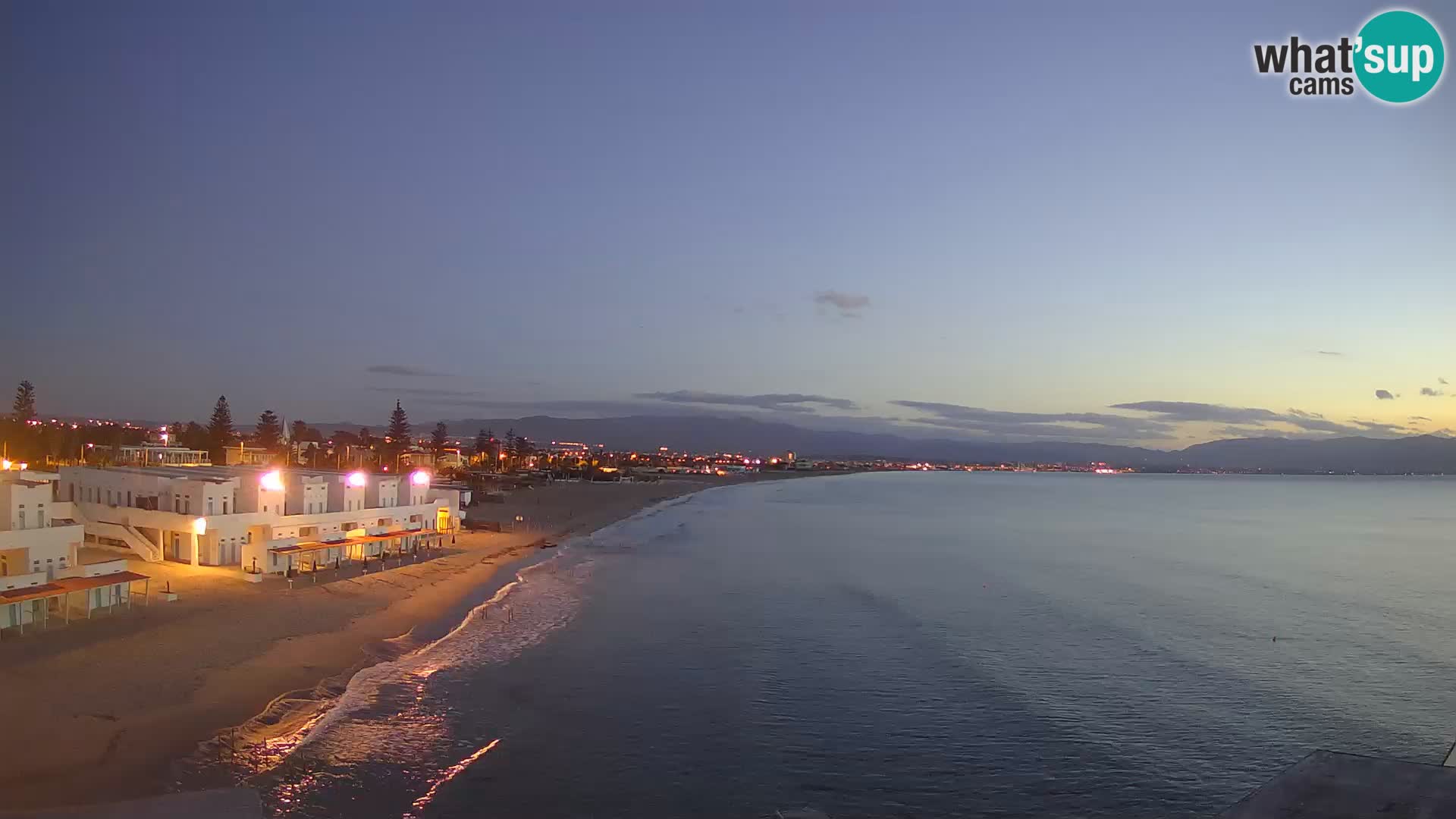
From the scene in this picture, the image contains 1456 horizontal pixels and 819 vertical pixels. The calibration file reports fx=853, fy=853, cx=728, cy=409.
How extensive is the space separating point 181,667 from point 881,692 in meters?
17.7

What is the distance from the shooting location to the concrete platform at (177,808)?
43.0 feet

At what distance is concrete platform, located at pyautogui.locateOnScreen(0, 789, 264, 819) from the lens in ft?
43.0

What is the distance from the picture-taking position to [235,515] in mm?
34031

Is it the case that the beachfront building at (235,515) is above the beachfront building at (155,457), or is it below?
below

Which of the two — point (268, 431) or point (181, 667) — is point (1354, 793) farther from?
point (268, 431)

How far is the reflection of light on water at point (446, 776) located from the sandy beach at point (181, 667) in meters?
4.00

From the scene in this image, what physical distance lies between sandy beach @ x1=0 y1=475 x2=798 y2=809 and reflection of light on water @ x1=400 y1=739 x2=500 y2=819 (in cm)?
400

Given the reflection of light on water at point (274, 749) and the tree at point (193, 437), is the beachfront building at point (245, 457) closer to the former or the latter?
the tree at point (193, 437)

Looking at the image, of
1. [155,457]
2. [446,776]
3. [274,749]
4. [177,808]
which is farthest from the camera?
[155,457]

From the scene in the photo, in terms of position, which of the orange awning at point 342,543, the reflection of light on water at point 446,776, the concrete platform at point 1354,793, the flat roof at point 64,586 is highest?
the concrete platform at point 1354,793

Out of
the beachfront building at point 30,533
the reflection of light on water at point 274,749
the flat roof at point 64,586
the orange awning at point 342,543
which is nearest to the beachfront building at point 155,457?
the orange awning at point 342,543

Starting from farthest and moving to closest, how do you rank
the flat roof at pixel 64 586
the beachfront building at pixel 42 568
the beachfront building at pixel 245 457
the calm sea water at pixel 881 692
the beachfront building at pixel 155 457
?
the beachfront building at pixel 245 457
the beachfront building at pixel 155 457
the beachfront building at pixel 42 568
the flat roof at pixel 64 586
the calm sea water at pixel 881 692

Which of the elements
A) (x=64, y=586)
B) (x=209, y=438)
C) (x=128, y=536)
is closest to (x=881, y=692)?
(x=64, y=586)

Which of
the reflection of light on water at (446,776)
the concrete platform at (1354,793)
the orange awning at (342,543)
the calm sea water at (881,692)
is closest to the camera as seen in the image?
the concrete platform at (1354,793)
